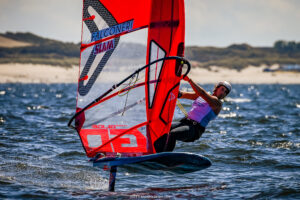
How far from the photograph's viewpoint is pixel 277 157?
8.73 m

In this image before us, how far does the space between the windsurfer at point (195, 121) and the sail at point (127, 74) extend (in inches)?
6.3

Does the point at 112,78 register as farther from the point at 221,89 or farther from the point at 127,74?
the point at 221,89

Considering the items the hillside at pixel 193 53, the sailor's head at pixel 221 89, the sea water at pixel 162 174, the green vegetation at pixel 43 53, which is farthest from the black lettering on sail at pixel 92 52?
the green vegetation at pixel 43 53

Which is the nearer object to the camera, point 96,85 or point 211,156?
point 96,85

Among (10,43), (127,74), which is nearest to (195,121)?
(127,74)

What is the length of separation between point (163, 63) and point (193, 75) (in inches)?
3938

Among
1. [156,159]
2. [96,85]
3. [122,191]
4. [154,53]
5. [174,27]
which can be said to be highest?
[174,27]

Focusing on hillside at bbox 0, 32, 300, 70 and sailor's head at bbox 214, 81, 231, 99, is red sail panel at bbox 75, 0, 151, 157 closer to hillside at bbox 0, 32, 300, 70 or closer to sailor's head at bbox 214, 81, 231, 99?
sailor's head at bbox 214, 81, 231, 99

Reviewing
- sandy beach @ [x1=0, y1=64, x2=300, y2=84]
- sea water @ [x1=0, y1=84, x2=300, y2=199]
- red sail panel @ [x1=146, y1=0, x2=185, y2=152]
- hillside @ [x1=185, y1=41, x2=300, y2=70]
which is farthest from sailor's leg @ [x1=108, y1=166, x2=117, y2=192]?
hillside @ [x1=185, y1=41, x2=300, y2=70]

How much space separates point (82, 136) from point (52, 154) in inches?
113

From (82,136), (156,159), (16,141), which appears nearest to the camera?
(156,159)

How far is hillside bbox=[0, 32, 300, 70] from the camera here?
106 metres

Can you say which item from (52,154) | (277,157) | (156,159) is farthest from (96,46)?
(277,157)

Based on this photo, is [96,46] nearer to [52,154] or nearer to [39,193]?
[39,193]
